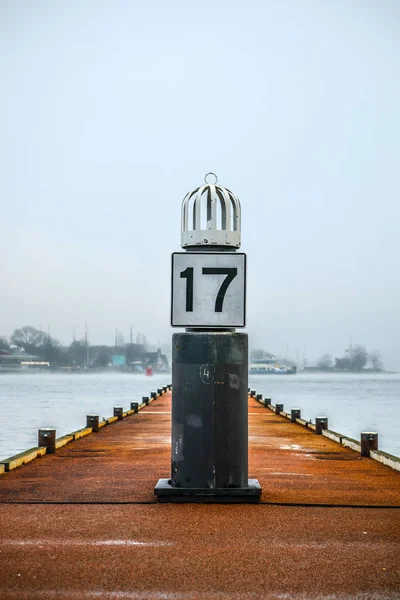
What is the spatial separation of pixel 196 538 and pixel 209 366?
2.34 m

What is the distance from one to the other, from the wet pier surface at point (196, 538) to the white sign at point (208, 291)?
82.2 inches

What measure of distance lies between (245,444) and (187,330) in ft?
4.83

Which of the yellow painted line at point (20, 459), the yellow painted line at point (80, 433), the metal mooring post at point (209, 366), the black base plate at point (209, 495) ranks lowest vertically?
the yellow painted line at point (80, 433)

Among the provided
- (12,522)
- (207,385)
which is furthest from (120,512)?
(207,385)

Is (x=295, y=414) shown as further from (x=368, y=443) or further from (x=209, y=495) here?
(x=209, y=495)

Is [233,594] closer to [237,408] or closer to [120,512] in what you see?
[120,512]

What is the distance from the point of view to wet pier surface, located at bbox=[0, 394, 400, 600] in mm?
5359

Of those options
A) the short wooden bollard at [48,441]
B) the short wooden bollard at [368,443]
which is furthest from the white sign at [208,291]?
the short wooden bollard at [48,441]

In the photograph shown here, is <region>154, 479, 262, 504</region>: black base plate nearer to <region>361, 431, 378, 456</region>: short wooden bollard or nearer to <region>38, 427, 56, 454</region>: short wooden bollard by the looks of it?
<region>361, 431, 378, 456</region>: short wooden bollard

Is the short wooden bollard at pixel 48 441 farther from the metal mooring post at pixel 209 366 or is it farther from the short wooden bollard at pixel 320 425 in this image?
the short wooden bollard at pixel 320 425

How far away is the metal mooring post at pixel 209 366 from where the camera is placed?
8383mm

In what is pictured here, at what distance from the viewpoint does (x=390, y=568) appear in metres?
5.77

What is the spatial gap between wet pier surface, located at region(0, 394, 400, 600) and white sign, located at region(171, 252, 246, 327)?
209cm

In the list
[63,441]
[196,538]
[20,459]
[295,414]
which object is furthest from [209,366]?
[295,414]
